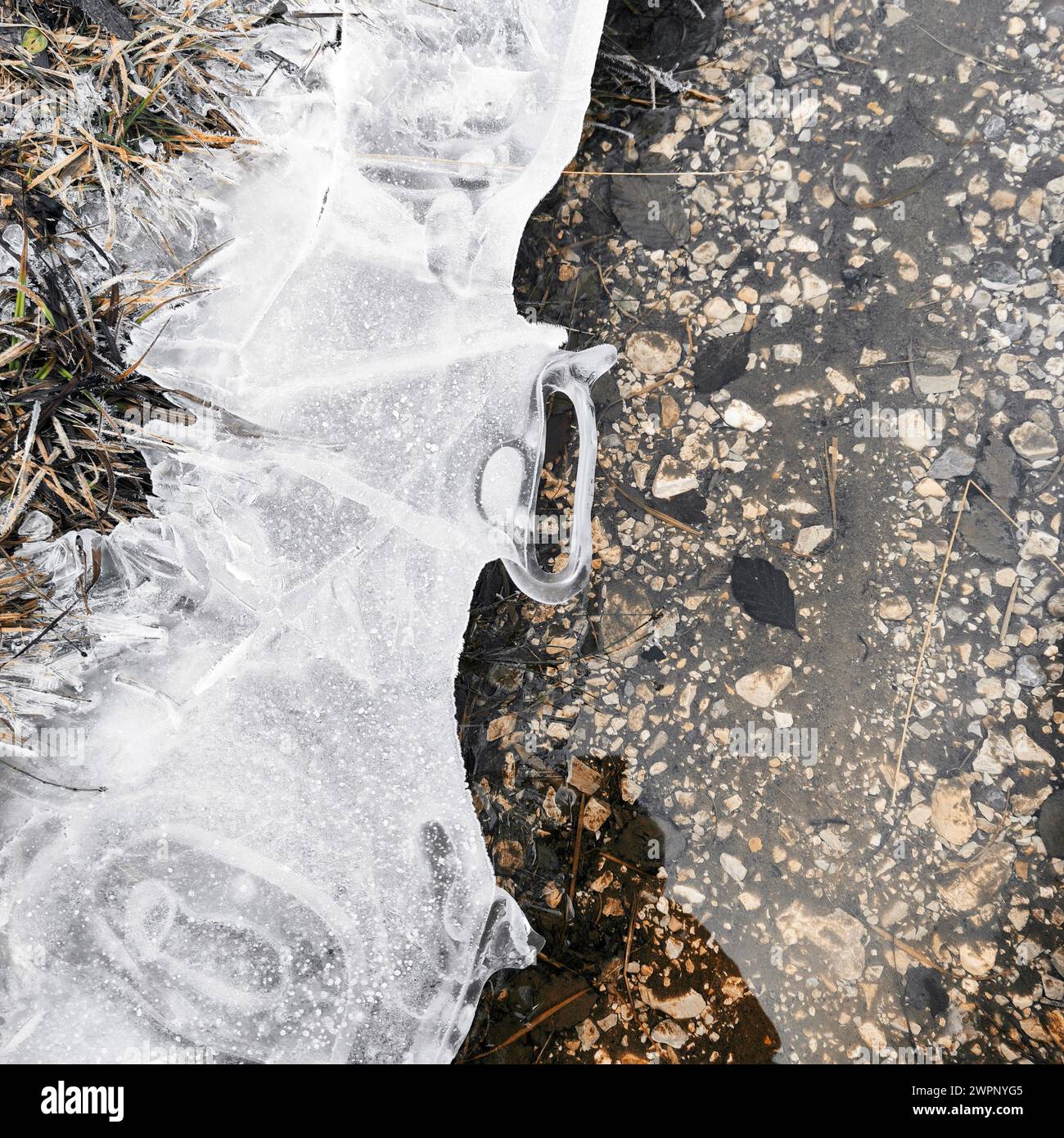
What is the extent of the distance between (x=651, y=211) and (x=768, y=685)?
1.47 metres

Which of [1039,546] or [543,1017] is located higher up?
[1039,546]

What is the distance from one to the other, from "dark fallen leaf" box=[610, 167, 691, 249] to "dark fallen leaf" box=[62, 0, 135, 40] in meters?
1.42

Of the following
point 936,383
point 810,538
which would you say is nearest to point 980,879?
point 810,538

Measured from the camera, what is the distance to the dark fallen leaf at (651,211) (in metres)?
2.35

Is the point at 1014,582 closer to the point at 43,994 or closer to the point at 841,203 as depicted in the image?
the point at 841,203

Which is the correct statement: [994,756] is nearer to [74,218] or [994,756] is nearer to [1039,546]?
[1039,546]

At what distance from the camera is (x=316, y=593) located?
219 centimetres

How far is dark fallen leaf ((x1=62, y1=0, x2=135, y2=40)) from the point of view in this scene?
2115 millimetres

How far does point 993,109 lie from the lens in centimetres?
231

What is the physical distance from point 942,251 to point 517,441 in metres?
1.40

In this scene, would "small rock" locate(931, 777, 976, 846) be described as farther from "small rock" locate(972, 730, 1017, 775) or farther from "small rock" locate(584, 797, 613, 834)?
"small rock" locate(584, 797, 613, 834)

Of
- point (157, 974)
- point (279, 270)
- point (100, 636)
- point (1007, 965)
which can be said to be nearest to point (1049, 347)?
point (1007, 965)

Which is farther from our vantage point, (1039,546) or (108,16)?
(1039,546)

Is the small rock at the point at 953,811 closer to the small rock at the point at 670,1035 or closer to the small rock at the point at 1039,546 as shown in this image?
the small rock at the point at 1039,546
